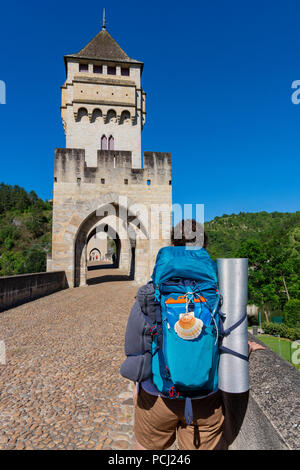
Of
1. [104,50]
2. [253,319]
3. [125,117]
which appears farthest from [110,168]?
[253,319]

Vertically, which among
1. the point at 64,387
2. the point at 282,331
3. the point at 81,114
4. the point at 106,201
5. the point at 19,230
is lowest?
the point at 282,331

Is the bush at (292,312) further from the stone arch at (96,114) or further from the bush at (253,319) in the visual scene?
the stone arch at (96,114)

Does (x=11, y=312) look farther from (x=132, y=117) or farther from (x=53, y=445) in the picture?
(x=132, y=117)

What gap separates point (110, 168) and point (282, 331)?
2526 centimetres

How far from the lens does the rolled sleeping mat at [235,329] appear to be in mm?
1596

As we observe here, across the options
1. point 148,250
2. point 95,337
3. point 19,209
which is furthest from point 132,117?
point 19,209

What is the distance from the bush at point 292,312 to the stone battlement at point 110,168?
2218 cm

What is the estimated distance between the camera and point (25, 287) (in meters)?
9.43

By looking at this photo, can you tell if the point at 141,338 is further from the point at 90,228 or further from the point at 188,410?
the point at 90,228

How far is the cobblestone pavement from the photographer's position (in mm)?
2502

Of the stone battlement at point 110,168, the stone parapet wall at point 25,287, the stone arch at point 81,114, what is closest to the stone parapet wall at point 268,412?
the stone parapet wall at point 25,287

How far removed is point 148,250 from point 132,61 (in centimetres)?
1588

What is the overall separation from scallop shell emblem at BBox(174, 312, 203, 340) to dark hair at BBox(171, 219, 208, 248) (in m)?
0.52

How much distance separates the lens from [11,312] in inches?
304
